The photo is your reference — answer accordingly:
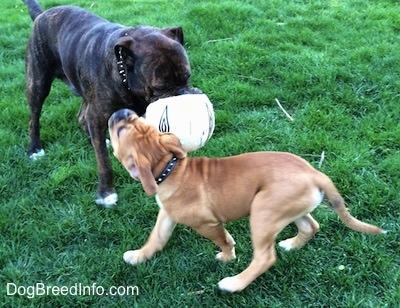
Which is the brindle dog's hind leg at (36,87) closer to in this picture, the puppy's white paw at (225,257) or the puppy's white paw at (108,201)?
Result: the puppy's white paw at (108,201)

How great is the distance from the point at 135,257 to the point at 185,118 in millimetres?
922

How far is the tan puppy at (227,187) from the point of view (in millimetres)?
2957

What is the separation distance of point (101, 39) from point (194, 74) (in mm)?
1739

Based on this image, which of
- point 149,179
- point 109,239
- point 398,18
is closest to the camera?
point 149,179

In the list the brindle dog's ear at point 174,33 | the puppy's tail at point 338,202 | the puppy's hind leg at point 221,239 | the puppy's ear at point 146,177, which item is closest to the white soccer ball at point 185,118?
the puppy's ear at point 146,177

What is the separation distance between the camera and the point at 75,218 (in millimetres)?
3830

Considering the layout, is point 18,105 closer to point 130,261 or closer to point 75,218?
point 75,218

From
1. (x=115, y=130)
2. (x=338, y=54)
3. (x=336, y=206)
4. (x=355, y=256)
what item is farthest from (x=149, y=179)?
(x=338, y=54)

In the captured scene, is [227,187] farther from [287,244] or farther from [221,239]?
[287,244]

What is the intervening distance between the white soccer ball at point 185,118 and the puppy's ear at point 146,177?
15.1 inches

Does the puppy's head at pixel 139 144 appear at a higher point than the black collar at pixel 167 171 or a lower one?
higher

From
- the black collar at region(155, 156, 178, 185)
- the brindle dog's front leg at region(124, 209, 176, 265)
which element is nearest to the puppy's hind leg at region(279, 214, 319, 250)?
the brindle dog's front leg at region(124, 209, 176, 265)

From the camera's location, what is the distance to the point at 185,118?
3.24 metres

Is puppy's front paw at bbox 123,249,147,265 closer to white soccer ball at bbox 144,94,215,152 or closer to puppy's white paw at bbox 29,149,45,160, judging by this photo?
white soccer ball at bbox 144,94,215,152
